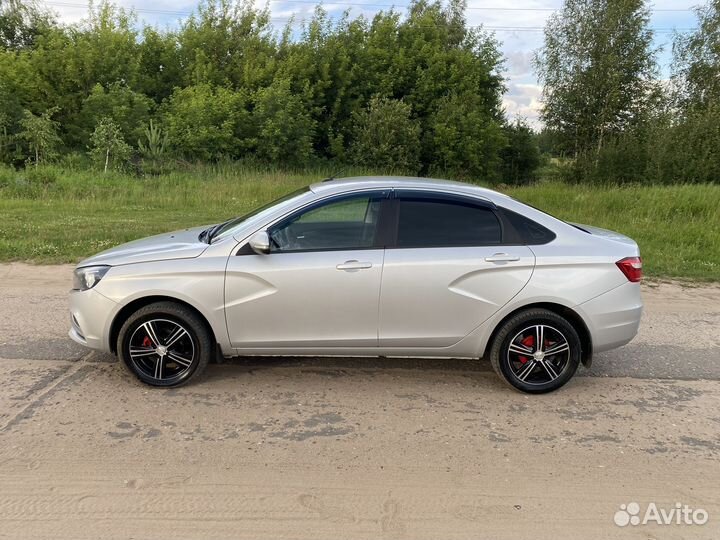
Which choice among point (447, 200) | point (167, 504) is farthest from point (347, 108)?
point (167, 504)

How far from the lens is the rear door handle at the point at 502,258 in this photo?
4.32 m

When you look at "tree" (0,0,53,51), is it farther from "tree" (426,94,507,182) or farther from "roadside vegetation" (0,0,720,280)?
"tree" (426,94,507,182)

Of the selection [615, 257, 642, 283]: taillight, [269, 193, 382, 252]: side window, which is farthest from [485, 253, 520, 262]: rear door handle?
[269, 193, 382, 252]: side window

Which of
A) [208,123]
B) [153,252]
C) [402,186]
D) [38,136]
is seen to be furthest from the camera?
[208,123]

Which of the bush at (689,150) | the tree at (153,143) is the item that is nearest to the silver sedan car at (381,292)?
the tree at (153,143)

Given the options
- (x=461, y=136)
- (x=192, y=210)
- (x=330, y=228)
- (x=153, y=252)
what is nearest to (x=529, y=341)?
(x=330, y=228)

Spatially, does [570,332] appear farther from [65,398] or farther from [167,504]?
[65,398]

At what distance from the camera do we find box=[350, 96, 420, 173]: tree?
28.4 m

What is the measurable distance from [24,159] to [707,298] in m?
24.6

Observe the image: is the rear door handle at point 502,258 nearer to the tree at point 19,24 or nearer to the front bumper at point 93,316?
the front bumper at point 93,316

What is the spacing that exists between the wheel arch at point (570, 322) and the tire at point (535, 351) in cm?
3

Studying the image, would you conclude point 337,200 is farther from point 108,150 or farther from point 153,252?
point 108,150

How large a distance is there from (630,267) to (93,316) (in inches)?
165

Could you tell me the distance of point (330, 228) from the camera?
4.74 meters
